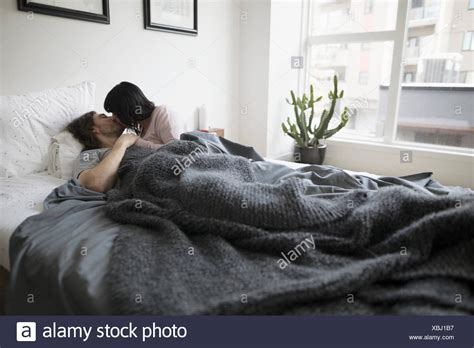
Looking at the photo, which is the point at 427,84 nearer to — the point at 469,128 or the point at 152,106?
the point at 469,128

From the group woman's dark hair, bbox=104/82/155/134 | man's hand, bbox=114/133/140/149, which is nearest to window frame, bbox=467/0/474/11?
woman's dark hair, bbox=104/82/155/134

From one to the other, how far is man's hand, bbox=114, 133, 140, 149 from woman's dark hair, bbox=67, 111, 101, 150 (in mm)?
A: 169

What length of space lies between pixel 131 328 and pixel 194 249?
0.23 m

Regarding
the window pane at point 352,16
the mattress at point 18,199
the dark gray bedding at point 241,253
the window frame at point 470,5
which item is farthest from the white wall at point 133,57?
the window frame at point 470,5

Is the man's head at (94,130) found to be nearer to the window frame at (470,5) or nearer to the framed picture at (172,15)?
the framed picture at (172,15)

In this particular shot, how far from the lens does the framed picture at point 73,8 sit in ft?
5.43

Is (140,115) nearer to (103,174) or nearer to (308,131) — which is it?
(103,174)

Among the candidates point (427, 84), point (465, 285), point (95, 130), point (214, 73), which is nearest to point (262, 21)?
point (214, 73)

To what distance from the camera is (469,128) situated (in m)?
2.60

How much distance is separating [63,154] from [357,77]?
8.00 ft

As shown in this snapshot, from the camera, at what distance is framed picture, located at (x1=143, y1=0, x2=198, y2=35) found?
221cm

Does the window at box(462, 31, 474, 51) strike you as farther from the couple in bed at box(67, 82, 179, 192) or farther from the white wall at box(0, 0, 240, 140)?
the couple in bed at box(67, 82, 179, 192)

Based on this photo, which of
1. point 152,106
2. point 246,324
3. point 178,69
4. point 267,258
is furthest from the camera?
point 178,69

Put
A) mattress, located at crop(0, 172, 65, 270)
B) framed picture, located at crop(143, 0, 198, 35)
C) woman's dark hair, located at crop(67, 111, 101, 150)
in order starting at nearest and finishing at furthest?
mattress, located at crop(0, 172, 65, 270) → woman's dark hair, located at crop(67, 111, 101, 150) → framed picture, located at crop(143, 0, 198, 35)
